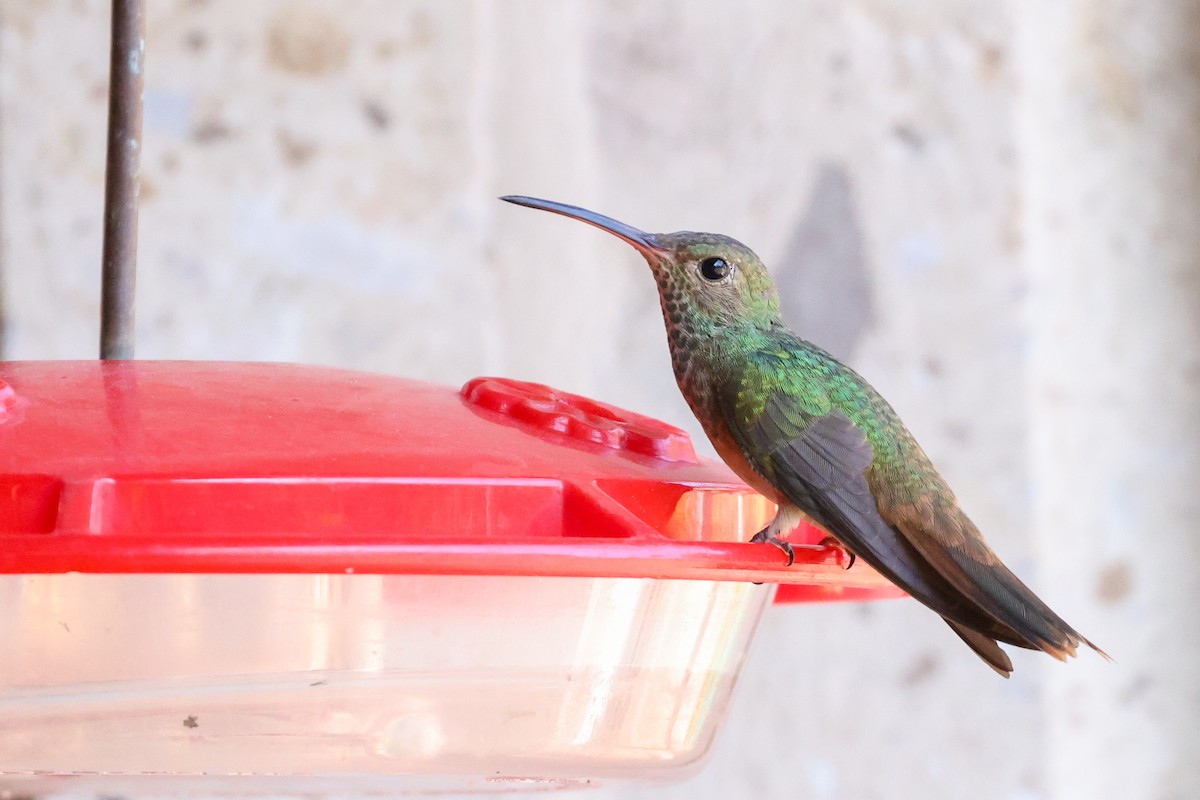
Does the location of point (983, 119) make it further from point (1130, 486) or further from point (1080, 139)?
point (1130, 486)

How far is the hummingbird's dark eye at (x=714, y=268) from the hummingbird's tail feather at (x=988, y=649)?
59cm

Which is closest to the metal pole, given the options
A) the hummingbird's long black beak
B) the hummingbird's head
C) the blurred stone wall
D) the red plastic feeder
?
the red plastic feeder

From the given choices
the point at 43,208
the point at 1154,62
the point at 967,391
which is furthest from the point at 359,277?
the point at 1154,62

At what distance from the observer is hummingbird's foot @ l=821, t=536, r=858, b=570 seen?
1.15m

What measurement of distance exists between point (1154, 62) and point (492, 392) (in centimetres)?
230

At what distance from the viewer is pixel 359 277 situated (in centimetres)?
258

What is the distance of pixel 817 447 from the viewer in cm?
146

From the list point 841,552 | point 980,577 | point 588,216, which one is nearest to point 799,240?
point 588,216

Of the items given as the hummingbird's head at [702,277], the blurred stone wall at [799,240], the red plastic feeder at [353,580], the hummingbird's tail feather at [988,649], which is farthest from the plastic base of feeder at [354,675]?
the blurred stone wall at [799,240]

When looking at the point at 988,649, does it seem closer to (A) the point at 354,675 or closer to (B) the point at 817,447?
(B) the point at 817,447

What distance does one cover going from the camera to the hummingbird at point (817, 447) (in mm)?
1286

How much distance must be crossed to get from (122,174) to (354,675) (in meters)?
0.57

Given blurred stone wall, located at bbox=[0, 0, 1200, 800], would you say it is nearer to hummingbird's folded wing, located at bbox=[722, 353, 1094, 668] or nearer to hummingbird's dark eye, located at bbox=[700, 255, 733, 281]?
hummingbird's dark eye, located at bbox=[700, 255, 733, 281]

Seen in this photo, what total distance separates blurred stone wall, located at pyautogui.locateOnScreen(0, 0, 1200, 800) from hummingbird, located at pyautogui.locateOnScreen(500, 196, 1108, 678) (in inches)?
36.7
